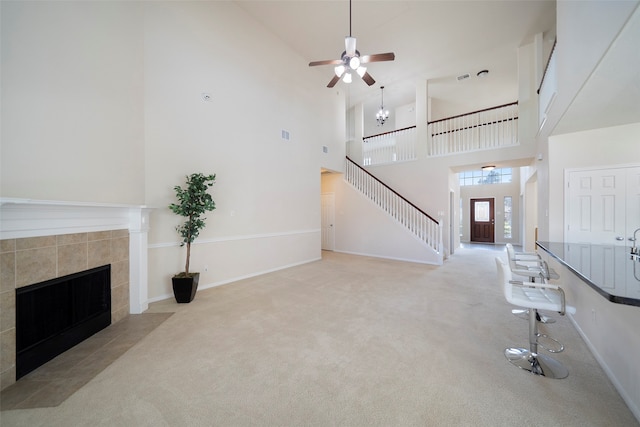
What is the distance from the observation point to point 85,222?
2.42 meters

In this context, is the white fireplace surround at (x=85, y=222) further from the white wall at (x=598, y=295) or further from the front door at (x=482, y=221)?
the front door at (x=482, y=221)

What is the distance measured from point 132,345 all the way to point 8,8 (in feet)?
11.0

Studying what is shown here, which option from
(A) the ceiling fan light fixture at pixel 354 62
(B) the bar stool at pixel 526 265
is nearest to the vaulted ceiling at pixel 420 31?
(A) the ceiling fan light fixture at pixel 354 62

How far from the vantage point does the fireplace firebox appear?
190 cm

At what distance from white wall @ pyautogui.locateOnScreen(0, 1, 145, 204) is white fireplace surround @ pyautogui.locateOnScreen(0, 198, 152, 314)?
→ 277 millimetres

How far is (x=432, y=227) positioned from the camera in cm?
586

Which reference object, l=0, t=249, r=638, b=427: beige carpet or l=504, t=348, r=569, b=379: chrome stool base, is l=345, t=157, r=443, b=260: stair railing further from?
l=504, t=348, r=569, b=379: chrome stool base

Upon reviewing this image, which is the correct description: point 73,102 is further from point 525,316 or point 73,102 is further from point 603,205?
point 603,205

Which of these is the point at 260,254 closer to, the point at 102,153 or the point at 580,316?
the point at 102,153

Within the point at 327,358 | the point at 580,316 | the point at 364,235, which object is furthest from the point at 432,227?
the point at 327,358

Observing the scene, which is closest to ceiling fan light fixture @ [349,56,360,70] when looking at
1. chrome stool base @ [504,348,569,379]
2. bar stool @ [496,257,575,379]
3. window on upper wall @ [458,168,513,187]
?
bar stool @ [496,257,575,379]

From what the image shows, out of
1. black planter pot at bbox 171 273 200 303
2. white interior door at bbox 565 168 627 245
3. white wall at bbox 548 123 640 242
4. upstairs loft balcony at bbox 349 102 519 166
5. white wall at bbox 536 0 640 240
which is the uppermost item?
upstairs loft balcony at bbox 349 102 519 166

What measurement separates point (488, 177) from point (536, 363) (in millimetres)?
9650

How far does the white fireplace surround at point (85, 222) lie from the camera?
1.81m
